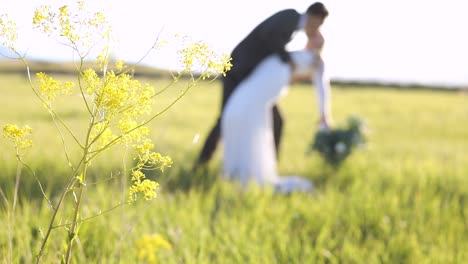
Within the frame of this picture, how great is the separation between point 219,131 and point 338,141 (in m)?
1.12

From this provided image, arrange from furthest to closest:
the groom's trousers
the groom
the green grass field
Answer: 1. the groom's trousers
2. the groom
3. the green grass field

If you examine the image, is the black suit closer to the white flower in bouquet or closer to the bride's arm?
the bride's arm

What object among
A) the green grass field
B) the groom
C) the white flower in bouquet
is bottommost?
the green grass field

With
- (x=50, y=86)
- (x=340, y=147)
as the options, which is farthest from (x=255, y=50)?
(x=50, y=86)

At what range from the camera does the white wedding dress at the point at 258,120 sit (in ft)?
13.3

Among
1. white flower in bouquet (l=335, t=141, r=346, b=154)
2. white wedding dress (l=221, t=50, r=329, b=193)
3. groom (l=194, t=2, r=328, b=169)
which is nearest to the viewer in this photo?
groom (l=194, t=2, r=328, b=169)

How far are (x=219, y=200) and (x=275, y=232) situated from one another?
2.63 ft

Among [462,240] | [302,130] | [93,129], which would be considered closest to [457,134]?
[302,130]

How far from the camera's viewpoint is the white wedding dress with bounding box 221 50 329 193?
4.05 metres

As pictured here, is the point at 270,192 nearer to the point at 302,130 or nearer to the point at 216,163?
the point at 216,163

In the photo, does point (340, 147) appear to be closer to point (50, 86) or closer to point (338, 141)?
point (338, 141)

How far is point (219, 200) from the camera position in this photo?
348 cm

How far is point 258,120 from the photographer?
4133 mm

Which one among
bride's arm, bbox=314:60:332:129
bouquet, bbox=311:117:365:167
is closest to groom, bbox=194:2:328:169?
bride's arm, bbox=314:60:332:129
